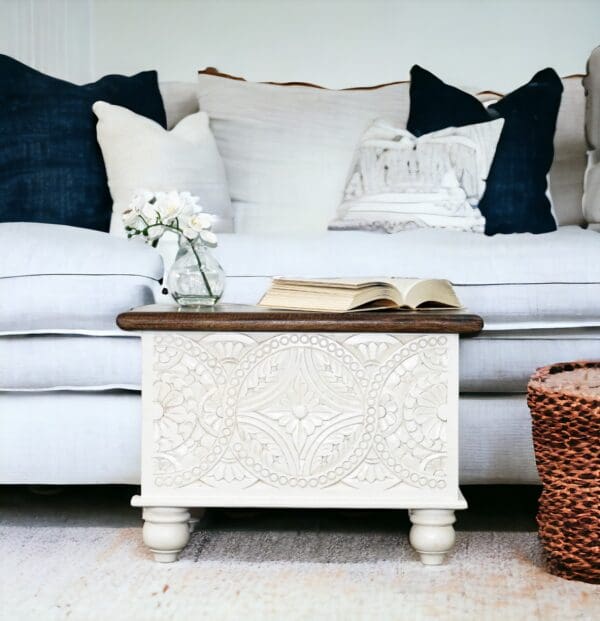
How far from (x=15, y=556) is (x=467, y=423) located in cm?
83

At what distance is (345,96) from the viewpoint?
259 cm

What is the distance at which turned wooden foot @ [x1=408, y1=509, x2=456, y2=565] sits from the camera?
4.64 feet

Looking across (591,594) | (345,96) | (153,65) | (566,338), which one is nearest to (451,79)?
(345,96)

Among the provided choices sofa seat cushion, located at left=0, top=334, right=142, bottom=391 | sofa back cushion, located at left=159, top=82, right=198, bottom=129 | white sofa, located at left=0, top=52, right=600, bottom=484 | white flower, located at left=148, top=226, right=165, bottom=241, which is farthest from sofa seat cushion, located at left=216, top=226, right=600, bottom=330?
sofa back cushion, located at left=159, top=82, right=198, bottom=129

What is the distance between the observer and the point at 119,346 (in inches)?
62.6

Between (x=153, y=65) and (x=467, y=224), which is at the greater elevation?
(x=153, y=65)

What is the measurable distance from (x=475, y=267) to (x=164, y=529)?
746mm

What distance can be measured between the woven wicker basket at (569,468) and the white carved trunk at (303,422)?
14 cm

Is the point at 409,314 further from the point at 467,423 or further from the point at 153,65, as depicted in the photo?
the point at 153,65

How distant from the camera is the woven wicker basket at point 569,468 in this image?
132 centimetres

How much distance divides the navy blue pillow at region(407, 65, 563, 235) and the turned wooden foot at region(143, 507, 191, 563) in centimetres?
122

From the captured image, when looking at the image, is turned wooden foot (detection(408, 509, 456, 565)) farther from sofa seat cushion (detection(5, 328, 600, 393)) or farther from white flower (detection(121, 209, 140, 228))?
white flower (detection(121, 209, 140, 228))

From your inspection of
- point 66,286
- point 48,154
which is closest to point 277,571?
point 66,286

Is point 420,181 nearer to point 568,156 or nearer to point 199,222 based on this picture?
point 568,156
